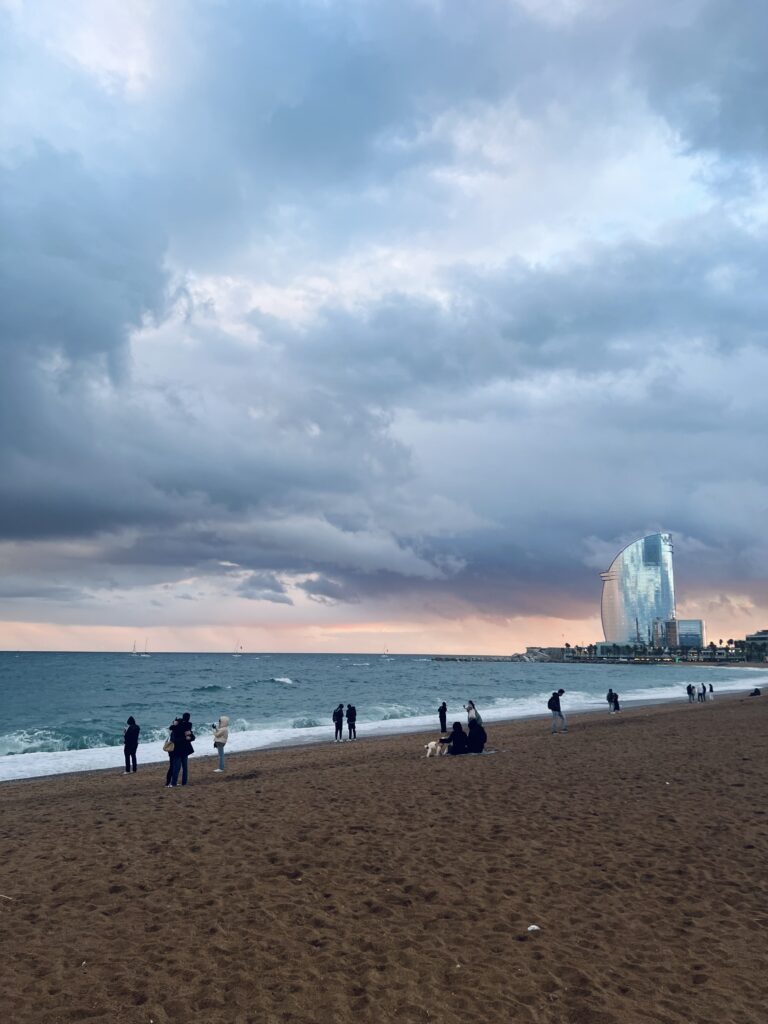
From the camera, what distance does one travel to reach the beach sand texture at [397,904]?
605cm

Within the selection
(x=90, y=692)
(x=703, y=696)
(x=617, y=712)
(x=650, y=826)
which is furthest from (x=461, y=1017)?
(x=90, y=692)

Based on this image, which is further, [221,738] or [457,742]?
[457,742]

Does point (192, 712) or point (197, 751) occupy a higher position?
point (197, 751)

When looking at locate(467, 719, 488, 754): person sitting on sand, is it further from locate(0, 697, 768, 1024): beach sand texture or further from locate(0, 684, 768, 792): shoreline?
locate(0, 684, 768, 792): shoreline

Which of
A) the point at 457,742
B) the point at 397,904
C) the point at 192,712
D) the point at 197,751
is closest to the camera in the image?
the point at 397,904

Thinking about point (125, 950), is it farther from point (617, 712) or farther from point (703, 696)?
point (703, 696)

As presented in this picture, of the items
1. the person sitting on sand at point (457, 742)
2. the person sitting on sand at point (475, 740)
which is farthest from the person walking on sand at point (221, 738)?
the person sitting on sand at point (475, 740)

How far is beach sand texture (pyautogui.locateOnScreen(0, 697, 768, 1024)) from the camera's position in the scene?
19.9 ft

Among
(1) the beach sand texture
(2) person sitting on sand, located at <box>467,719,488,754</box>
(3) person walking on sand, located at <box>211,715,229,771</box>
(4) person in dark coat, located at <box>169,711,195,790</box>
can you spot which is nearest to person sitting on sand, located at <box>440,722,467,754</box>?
(2) person sitting on sand, located at <box>467,719,488,754</box>

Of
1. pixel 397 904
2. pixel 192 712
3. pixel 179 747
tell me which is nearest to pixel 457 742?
pixel 179 747

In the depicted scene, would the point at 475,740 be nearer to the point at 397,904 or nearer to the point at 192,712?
the point at 397,904

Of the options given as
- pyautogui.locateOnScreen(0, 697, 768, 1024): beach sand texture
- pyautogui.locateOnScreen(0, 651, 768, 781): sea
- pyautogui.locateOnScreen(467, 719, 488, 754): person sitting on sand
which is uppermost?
pyautogui.locateOnScreen(0, 697, 768, 1024): beach sand texture

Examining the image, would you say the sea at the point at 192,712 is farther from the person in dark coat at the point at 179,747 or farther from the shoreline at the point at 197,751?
the person in dark coat at the point at 179,747

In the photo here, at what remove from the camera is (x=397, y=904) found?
8188 mm
